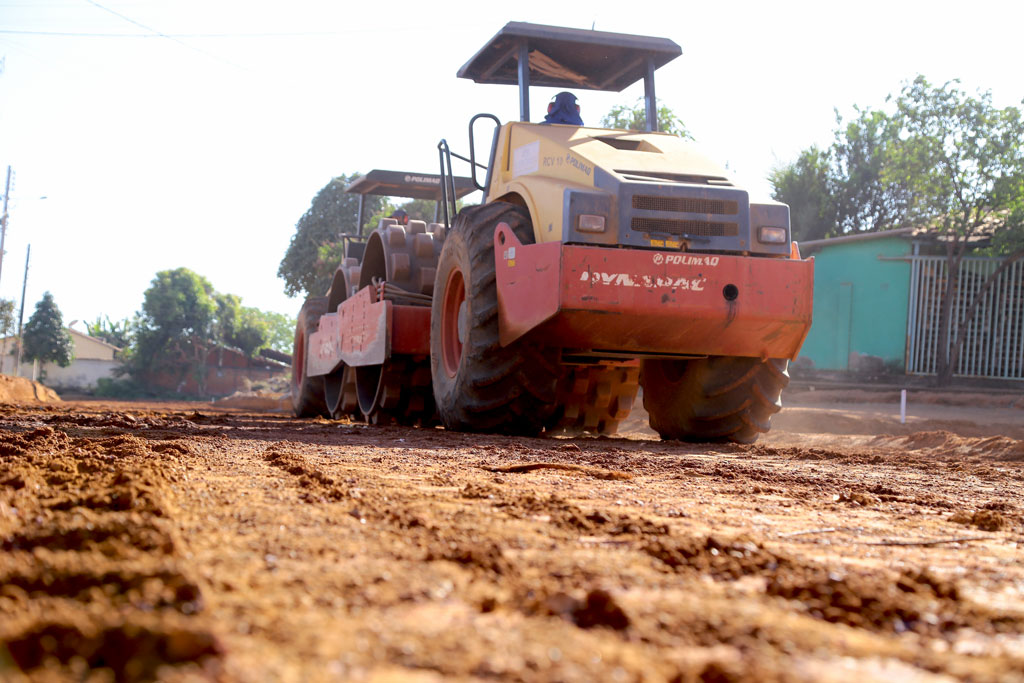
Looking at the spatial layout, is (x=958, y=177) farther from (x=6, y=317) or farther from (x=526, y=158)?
(x=6, y=317)

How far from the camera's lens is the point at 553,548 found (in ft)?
9.21

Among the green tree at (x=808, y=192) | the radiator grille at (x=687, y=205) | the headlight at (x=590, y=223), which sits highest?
the green tree at (x=808, y=192)

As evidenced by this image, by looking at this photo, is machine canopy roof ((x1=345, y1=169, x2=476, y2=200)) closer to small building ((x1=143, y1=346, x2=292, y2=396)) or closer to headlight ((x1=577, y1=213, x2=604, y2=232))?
headlight ((x1=577, y1=213, x2=604, y2=232))

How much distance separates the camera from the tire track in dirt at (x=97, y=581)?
1.65 meters

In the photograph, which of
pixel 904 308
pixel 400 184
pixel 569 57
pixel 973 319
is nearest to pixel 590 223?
pixel 569 57

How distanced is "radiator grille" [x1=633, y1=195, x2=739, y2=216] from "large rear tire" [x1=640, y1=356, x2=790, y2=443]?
4.25 ft

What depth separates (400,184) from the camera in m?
12.6

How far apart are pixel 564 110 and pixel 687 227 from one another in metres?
2.02

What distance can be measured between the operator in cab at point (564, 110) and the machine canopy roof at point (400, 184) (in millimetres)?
4024

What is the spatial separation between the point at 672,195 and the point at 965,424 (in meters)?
7.88

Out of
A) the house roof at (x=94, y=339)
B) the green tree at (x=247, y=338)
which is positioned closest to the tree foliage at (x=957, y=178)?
the green tree at (x=247, y=338)

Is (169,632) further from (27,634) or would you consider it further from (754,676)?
(754,676)

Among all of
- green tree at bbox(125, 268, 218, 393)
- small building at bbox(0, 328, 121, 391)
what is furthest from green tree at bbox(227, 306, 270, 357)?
small building at bbox(0, 328, 121, 391)

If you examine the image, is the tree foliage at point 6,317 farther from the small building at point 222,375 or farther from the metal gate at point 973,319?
the metal gate at point 973,319
